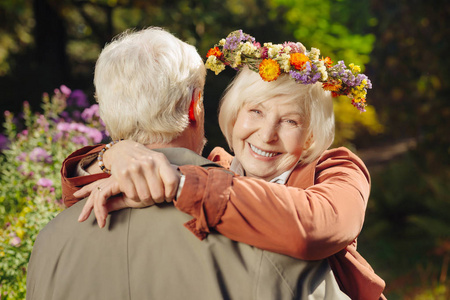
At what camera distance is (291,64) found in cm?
214

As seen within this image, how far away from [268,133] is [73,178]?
2.89 feet

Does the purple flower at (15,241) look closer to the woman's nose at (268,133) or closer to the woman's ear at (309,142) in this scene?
the woman's nose at (268,133)

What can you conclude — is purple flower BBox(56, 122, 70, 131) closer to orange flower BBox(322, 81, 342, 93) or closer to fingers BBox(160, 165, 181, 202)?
Answer: orange flower BBox(322, 81, 342, 93)

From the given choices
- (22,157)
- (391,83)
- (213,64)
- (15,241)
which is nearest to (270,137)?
(213,64)

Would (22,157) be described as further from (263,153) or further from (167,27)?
(167,27)

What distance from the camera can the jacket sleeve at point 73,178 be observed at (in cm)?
181

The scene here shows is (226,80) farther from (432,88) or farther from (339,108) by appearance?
(339,108)

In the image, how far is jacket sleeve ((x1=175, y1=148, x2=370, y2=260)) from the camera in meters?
1.46

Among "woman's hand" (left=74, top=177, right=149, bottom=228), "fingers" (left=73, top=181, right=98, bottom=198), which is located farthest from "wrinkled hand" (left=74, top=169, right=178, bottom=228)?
"fingers" (left=73, top=181, right=98, bottom=198)

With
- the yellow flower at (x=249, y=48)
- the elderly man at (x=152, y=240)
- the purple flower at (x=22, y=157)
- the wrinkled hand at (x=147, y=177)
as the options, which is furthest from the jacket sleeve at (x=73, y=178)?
the purple flower at (x=22, y=157)

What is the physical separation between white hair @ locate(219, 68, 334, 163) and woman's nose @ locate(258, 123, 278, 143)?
129 mm

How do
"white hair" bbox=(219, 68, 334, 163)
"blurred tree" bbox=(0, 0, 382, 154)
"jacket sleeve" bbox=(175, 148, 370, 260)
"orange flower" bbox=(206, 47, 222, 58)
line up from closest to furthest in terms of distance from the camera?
"jacket sleeve" bbox=(175, 148, 370, 260) < "white hair" bbox=(219, 68, 334, 163) < "orange flower" bbox=(206, 47, 222, 58) < "blurred tree" bbox=(0, 0, 382, 154)

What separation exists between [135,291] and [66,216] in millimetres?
389

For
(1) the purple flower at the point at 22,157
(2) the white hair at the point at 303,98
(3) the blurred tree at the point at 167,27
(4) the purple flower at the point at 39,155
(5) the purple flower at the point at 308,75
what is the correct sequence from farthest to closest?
(3) the blurred tree at the point at 167,27 < (1) the purple flower at the point at 22,157 < (4) the purple flower at the point at 39,155 < (2) the white hair at the point at 303,98 < (5) the purple flower at the point at 308,75
